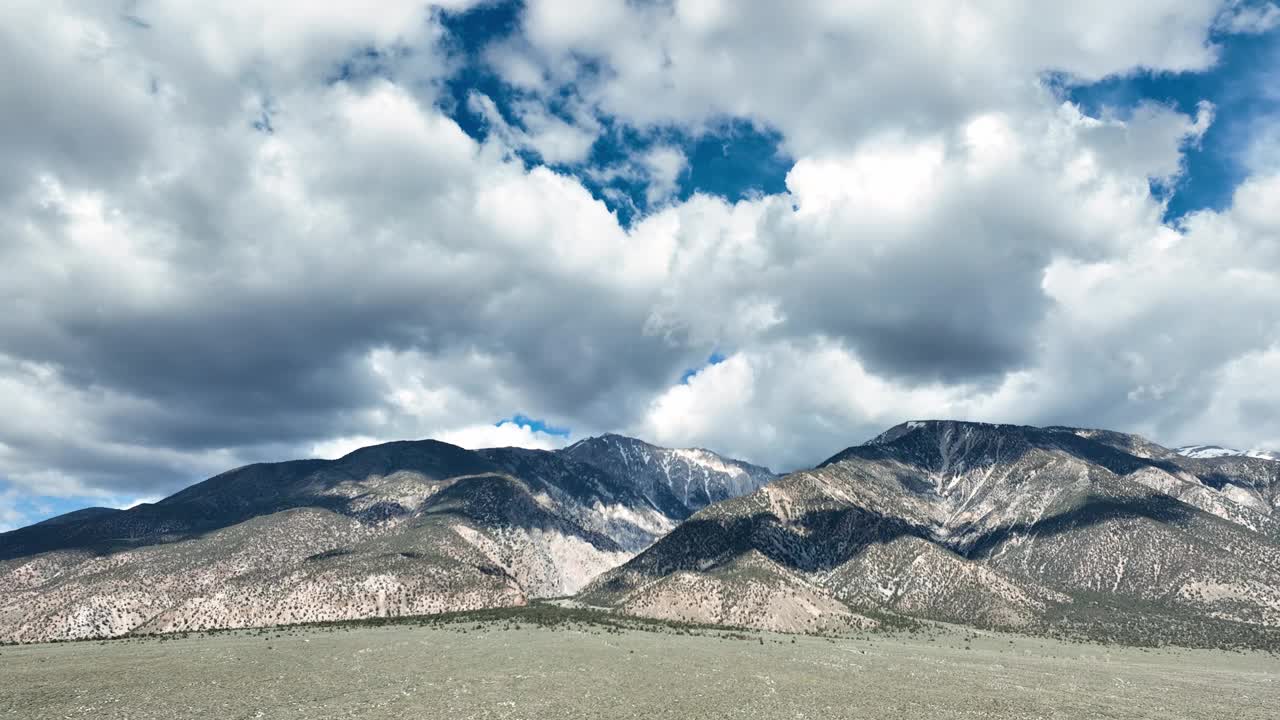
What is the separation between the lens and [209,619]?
19450 centimetres

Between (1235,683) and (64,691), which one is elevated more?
(64,691)

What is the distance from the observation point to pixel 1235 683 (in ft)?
Result: 336

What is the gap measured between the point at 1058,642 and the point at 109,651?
202 m

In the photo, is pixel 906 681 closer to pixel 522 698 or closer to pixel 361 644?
pixel 522 698

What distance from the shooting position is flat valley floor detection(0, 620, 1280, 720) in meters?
66.6

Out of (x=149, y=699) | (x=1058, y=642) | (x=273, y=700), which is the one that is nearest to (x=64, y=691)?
(x=149, y=699)

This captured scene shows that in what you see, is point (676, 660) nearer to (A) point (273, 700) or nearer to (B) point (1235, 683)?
(A) point (273, 700)

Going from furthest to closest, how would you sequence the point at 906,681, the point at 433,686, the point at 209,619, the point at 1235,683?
the point at 209,619
the point at 1235,683
the point at 906,681
the point at 433,686

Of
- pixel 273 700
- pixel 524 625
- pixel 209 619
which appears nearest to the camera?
pixel 273 700

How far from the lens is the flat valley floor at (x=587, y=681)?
66562 mm

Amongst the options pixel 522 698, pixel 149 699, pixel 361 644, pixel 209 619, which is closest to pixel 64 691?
pixel 149 699

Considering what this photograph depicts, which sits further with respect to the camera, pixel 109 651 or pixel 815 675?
pixel 109 651

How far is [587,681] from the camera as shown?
276 ft

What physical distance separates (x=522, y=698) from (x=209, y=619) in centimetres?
16749
